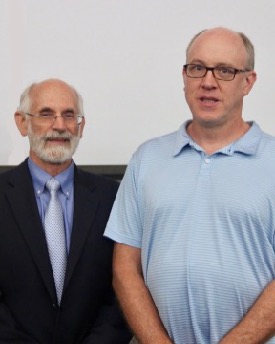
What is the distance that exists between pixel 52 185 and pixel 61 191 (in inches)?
1.7

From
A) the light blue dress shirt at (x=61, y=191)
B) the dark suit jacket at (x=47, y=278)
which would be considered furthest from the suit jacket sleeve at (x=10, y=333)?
the light blue dress shirt at (x=61, y=191)

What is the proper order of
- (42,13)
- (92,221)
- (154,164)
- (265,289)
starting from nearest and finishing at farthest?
(265,289) < (154,164) < (92,221) < (42,13)

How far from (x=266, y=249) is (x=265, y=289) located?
0.35ft

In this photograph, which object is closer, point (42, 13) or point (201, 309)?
point (201, 309)

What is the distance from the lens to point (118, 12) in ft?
9.09

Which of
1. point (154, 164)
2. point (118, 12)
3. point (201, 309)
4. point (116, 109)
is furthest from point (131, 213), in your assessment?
point (118, 12)

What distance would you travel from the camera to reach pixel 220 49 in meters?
2.10

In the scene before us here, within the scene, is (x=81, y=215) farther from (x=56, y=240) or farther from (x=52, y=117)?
(x=52, y=117)

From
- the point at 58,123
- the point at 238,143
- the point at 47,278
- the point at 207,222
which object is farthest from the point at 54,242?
the point at 238,143

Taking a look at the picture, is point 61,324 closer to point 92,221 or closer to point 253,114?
point 92,221

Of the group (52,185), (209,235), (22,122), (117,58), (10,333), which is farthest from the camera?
(117,58)

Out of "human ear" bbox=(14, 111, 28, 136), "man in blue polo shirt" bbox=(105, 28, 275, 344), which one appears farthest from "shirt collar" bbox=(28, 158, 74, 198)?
"man in blue polo shirt" bbox=(105, 28, 275, 344)

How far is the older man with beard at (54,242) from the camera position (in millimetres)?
2252

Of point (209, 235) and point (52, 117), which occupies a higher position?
point (52, 117)
